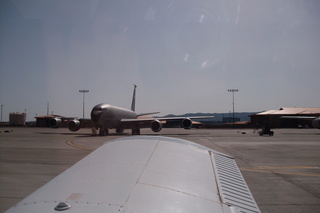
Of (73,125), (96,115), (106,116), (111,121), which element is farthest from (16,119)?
(96,115)

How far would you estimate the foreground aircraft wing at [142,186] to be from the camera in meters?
1.76

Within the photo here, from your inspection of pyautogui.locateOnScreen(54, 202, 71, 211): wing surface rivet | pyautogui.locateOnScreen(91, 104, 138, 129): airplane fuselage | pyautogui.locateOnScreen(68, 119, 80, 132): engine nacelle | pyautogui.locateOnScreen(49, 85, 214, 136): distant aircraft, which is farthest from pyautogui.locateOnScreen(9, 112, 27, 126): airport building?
pyautogui.locateOnScreen(54, 202, 71, 211): wing surface rivet

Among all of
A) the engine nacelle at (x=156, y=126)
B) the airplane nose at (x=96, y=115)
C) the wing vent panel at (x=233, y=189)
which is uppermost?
the airplane nose at (x=96, y=115)

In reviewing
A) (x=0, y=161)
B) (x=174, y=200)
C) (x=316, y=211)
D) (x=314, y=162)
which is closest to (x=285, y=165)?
(x=314, y=162)

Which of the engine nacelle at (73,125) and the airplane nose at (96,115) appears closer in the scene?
the airplane nose at (96,115)

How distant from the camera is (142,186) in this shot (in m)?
2.01

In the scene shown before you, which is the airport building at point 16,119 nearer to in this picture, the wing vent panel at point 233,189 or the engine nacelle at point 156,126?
the engine nacelle at point 156,126

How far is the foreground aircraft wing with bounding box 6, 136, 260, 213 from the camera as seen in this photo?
1.76 metres

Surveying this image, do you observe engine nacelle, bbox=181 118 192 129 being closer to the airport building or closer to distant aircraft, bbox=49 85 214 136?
distant aircraft, bbox=49 85 214 136

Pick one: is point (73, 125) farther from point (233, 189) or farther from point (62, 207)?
point (62, 207)

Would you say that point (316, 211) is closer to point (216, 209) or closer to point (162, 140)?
point (162, 140)

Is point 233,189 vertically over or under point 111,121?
under

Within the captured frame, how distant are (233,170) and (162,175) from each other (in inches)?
59.7

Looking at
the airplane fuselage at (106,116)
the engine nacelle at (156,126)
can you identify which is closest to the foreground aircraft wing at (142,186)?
the airplane fuselage at (106,116)
